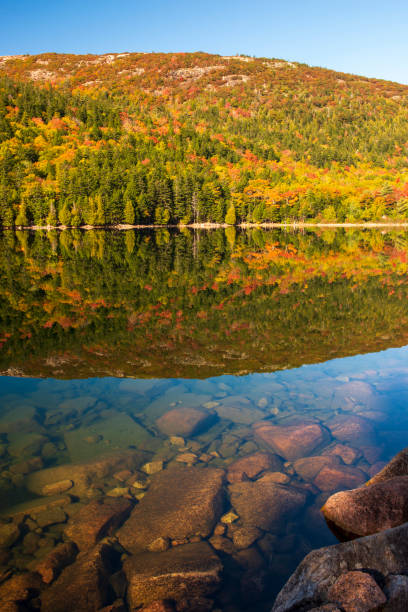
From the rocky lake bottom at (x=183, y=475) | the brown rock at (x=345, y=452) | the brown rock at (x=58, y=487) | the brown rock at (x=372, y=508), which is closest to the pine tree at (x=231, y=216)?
the rocky lake bottom at (x=183, y=475)

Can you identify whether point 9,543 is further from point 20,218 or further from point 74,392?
point 20,218

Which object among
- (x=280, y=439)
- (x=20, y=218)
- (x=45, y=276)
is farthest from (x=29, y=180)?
(x=280, y=439)

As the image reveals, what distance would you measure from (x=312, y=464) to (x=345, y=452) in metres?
0.71

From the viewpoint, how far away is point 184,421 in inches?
303

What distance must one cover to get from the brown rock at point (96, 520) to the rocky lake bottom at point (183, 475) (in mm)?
17

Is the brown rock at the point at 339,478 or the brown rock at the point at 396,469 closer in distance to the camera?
the brown rock at the point at 396,469

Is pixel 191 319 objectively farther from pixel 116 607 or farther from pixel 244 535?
pixel 116 607

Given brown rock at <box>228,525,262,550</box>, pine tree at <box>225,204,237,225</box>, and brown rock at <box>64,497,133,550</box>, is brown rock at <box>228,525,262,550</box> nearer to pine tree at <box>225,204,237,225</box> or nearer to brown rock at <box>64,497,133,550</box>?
brown rock at <box>64,497,133,550</box>

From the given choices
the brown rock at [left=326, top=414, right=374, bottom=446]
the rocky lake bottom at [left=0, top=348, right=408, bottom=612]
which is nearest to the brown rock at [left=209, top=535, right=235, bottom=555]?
the rocky lake bottom at [left=0, top=348, right=408, bottom=612]

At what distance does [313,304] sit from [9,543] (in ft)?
46.1

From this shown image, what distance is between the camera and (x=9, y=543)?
188 inches

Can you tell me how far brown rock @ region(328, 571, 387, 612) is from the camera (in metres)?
2.70

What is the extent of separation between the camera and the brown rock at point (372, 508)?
4.14m

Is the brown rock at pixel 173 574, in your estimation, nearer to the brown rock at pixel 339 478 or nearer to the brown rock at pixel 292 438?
the brown rock at pixel 339 478
